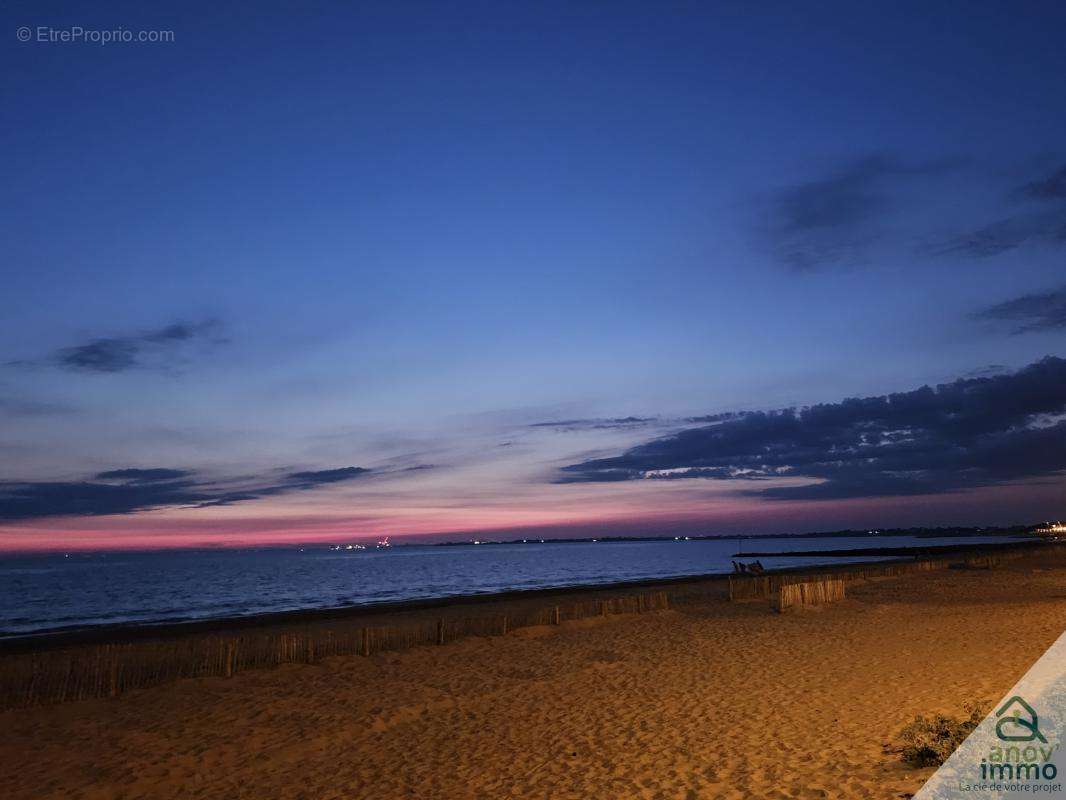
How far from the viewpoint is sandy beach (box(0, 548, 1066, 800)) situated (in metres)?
8.82

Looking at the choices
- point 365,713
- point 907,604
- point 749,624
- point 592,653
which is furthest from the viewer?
point 907,604

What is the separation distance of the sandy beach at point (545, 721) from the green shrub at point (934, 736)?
27 cm

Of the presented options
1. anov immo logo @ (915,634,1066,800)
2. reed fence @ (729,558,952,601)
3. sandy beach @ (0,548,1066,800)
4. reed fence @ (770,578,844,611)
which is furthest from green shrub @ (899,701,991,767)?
reed fence @ (729,558,952,601)

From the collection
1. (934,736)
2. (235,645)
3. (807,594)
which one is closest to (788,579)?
(807,594)

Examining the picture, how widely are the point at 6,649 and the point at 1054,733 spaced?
3213cm

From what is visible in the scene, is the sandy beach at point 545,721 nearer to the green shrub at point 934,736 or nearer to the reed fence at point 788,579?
the green shrub at point 934,736

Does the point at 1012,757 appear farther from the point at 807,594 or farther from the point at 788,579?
the point at 788,579

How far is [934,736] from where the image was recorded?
28.1 feet

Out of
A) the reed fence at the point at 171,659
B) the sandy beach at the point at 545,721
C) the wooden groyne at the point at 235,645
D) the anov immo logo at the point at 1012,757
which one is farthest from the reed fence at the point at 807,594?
the anov immo logo at the point at 1012,757

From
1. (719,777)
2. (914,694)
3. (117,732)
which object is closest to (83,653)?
(117,732)

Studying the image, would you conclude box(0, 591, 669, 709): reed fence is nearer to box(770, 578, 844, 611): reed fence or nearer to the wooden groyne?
the wooden groyne

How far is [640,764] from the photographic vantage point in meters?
9.16

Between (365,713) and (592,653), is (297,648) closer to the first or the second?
(365,713)

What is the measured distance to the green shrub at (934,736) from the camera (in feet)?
26.3
